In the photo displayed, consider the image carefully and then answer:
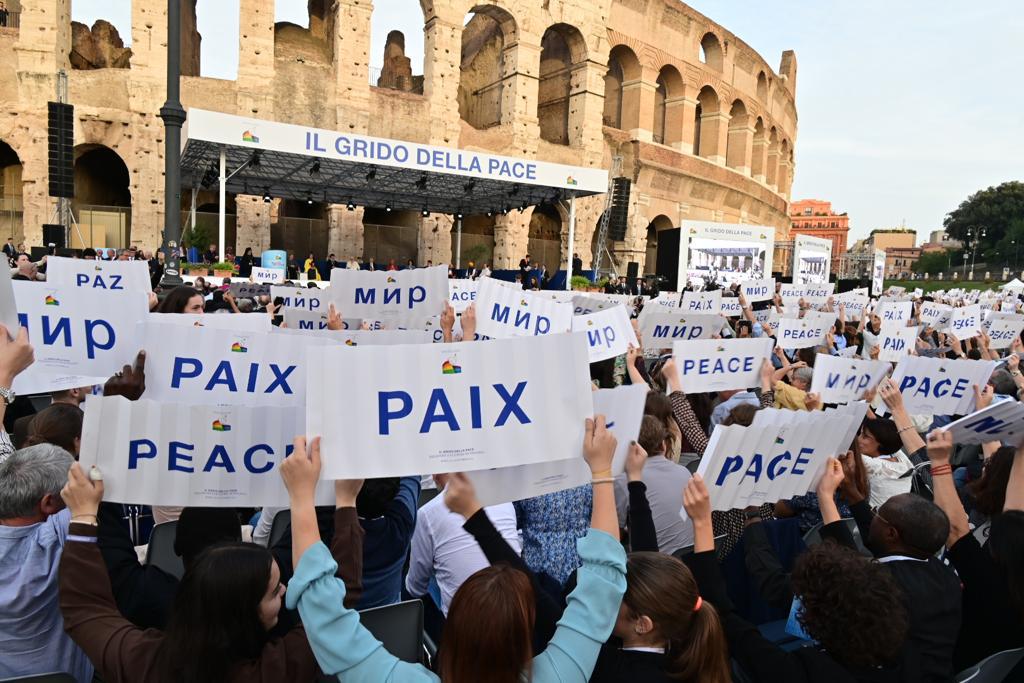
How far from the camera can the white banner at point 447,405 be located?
2.33m

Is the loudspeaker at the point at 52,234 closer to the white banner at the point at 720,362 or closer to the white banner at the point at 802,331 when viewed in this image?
the white banner at the point at 802,331

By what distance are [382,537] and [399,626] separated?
14.2 inches

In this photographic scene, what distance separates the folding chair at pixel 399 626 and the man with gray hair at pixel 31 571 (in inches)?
40.3

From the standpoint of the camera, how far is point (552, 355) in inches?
102

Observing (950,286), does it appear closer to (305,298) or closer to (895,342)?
(895,342)

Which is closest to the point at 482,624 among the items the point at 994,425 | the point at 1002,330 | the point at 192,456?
the point at 192,456

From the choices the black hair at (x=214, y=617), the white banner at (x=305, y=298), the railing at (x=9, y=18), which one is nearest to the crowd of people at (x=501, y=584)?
the black hair at (x=214, y=617)

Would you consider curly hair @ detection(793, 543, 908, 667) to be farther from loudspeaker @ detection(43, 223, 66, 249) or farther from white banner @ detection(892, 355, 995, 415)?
loudspeaker @ detection(43, 223, 66, 249)

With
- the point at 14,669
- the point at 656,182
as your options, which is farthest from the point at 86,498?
the point at 656,182

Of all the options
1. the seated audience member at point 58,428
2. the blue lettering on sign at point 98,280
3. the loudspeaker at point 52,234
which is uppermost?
the loudspeaker at point 52,234

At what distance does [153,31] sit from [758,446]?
2828 centimetres

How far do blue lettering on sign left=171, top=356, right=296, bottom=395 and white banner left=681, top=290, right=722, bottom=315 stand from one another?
832cm

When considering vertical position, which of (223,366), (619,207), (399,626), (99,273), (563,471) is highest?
(619,207)

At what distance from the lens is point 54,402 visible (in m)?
3.87
